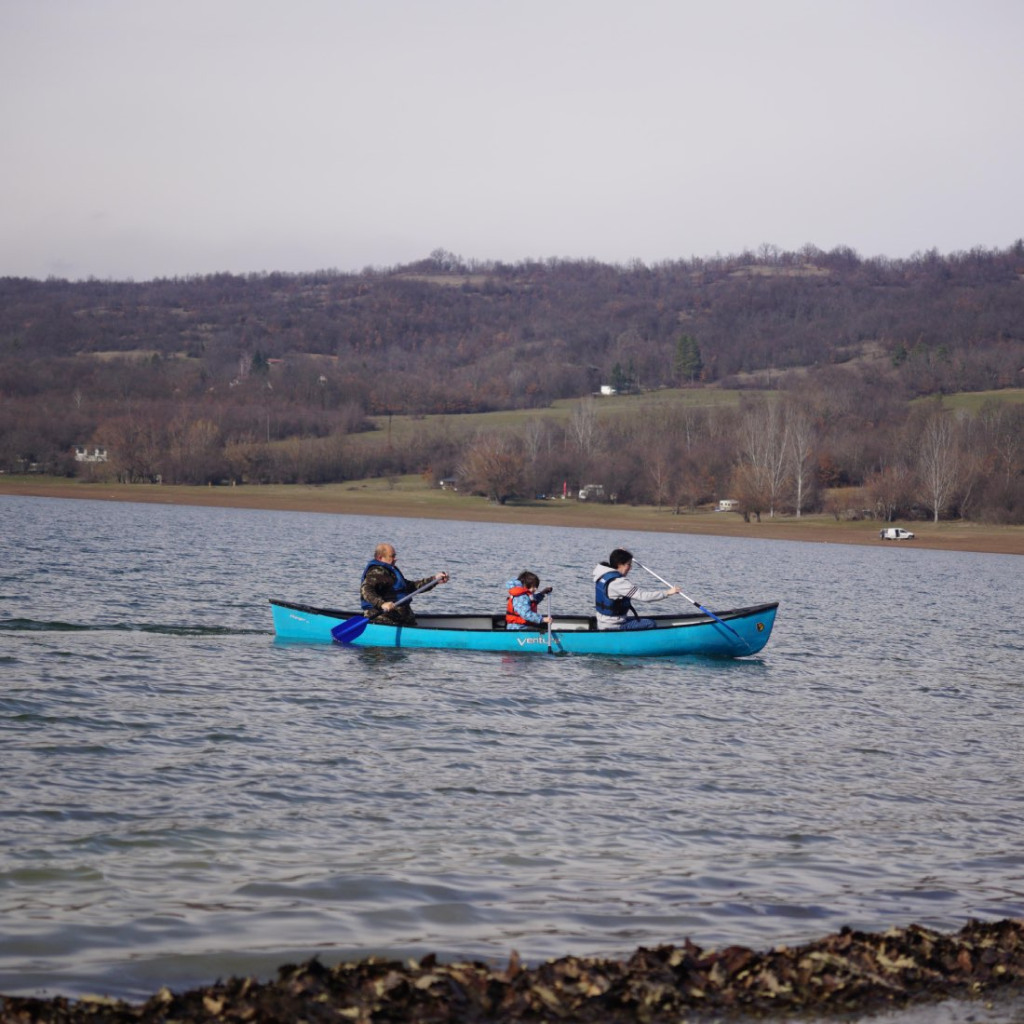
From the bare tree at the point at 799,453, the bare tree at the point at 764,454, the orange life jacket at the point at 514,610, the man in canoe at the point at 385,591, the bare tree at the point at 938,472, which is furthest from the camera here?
the bare tree at the point at 799,453

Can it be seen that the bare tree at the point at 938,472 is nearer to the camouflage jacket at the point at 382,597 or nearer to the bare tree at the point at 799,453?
the bare tree at the point at 799,453

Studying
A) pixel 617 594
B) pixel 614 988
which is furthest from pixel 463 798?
pixel 617 594

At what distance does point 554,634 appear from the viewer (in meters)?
19.9

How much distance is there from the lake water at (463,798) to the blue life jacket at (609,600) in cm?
109

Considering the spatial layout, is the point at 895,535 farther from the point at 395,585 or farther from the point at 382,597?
the point at 382,597

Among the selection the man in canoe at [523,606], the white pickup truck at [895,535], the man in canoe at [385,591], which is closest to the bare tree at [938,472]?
the white pickup truck at [895,535]

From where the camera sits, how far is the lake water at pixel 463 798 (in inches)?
289

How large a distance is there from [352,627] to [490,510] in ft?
242

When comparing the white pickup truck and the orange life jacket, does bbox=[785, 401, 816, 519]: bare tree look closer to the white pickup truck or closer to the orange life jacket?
the white pickup truck

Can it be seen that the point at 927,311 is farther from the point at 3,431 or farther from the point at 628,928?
the point at 628,928

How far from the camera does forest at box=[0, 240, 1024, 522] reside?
9869 centimetres

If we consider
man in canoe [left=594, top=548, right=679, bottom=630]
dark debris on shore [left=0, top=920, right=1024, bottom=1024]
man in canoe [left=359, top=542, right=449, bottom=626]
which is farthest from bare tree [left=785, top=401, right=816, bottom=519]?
dark debris on shore [left=0, top=920, right=1024, bottom=1024]

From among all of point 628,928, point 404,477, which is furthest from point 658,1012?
point 404,477

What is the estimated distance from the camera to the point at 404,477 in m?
110
